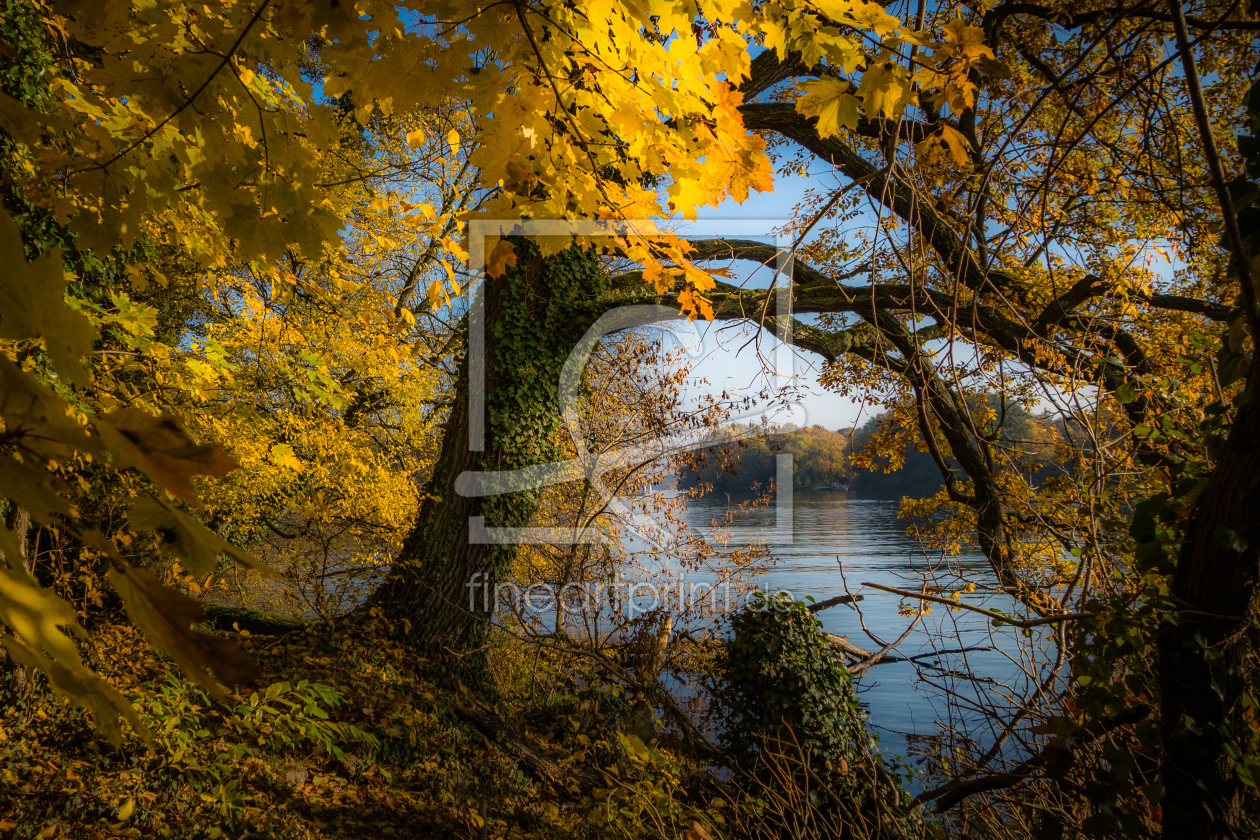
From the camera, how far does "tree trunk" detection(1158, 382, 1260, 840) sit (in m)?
1.47

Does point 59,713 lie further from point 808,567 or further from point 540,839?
point 808,567

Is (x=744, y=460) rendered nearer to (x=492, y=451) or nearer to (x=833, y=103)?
(x=492, y=451)

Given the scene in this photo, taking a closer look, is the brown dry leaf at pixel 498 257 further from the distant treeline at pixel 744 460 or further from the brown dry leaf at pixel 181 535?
the distant treeline at pixel 744 460

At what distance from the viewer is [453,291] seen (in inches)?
115

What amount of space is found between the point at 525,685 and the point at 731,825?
3209mm

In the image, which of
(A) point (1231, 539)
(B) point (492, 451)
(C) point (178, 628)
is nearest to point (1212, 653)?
(A) point (1231, 539)

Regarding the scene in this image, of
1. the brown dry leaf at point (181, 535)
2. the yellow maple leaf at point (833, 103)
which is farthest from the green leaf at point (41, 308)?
the yellow maple leaf at point (833, 103)

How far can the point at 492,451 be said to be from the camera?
5.57 meters

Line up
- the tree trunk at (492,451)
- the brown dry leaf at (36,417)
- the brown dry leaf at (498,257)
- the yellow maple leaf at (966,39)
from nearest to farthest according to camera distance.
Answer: the brown dry leaf at (36,417), the yellow maple leaf at (966,39), the brown dry leaf at (498,257), the tree trunk at (492,451)

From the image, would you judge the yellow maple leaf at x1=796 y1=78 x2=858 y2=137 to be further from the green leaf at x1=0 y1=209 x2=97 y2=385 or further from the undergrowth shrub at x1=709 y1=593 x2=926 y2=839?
the undergrowth shrub at x1=709 y1=593 x2=926 y2=839

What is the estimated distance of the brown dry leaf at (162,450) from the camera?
19.2 inches

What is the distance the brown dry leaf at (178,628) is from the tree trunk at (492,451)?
5.12 metres

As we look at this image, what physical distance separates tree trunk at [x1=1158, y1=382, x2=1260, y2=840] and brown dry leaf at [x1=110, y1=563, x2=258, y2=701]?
6.42 ft

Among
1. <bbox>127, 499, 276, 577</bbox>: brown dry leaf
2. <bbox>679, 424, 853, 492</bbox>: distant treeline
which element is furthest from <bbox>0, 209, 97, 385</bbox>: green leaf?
<bbox>679, 424, 853, 492</bbox>: distant treeline
